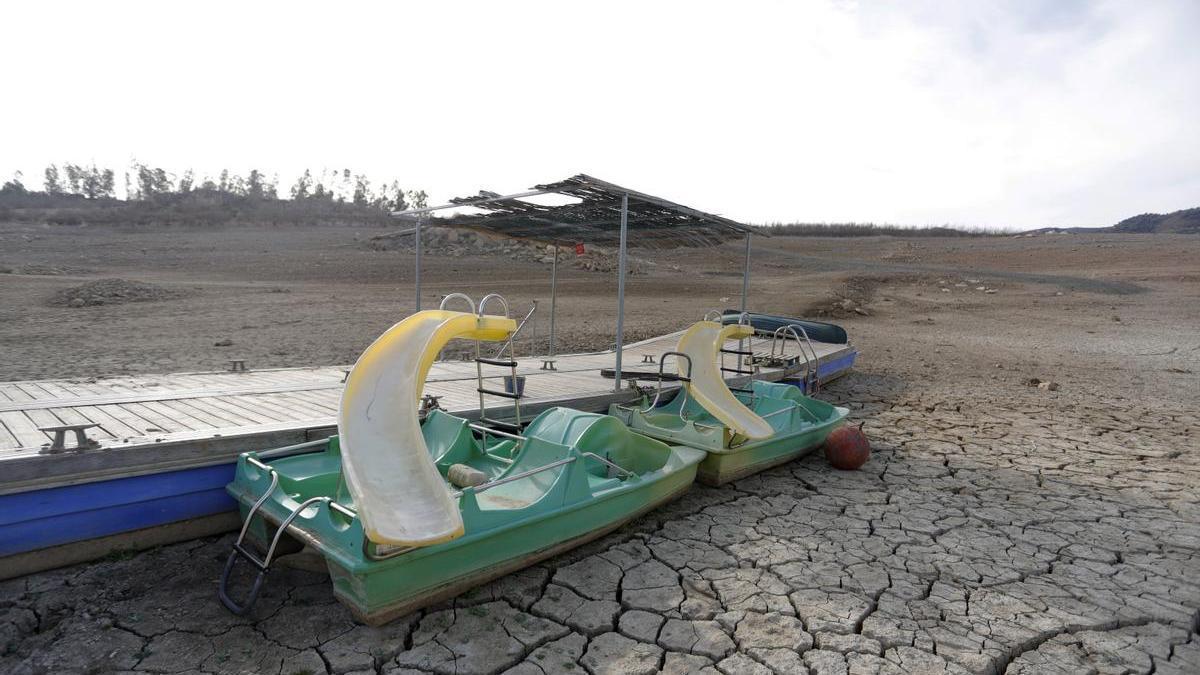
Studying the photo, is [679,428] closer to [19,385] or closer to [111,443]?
[111,443]

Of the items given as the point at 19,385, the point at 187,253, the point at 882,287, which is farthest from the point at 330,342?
the point at 882,287

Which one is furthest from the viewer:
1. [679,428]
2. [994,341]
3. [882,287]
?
[882,287]

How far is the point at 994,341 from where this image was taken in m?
17.9

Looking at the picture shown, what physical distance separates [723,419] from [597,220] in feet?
11.4

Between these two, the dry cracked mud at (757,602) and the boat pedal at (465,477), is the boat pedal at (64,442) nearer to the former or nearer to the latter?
the dry cracked mud at (757,602)

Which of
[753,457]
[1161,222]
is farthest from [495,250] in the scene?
[1161,222]

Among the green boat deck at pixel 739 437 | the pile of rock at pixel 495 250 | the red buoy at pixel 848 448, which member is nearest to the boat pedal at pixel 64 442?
the green boat deck at pixel 739 437

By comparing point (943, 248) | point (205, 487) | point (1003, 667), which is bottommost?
point (1003, 667)

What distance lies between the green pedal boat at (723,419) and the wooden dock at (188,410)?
82 centimetres

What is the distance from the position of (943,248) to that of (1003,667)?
1815 inches

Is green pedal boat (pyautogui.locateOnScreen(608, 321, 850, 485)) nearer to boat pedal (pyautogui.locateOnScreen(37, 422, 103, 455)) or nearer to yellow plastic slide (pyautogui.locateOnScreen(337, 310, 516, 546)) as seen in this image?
yellow plastic slide (pyautogui.locateOnScreen(337, 310, 516, 546))

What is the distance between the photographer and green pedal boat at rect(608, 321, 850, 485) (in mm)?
6477

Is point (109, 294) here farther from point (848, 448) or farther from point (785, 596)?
point (785, 596)

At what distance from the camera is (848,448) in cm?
716
